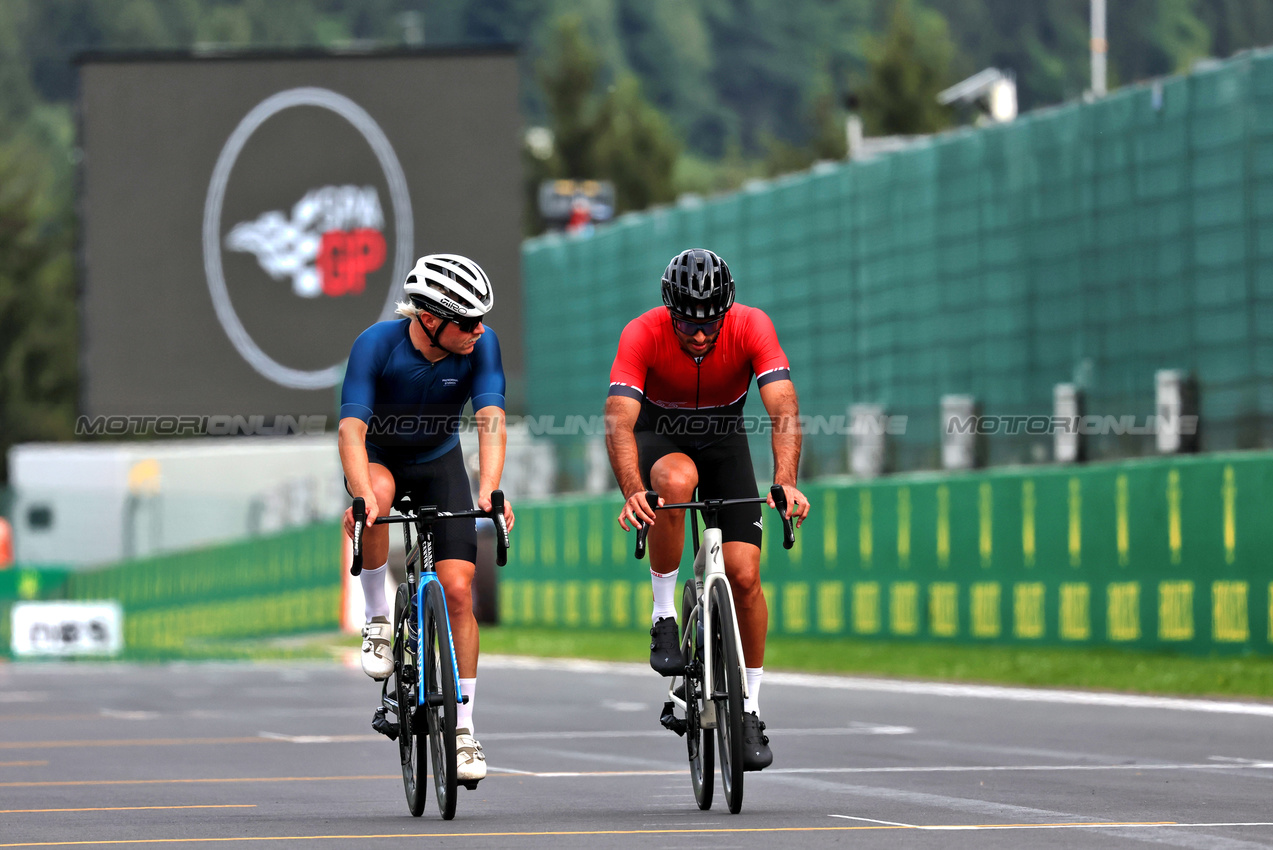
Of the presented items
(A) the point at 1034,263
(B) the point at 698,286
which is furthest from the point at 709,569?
→ (A) the point at 1034,263

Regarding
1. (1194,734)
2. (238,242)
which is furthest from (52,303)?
(1194,734)

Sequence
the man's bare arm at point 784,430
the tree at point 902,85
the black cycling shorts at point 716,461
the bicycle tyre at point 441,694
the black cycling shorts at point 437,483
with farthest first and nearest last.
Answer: the tree at point 902,85 → the black cycling shorts at point 716,461 → the black cycling shorts at point 437,483 → the man's bare arm at point 784,430 → the bicycle tyre at point 441,694

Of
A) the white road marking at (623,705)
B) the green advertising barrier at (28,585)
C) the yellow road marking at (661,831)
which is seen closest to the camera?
the yellow road marking at (661,831)

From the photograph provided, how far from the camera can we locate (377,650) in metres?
9.91

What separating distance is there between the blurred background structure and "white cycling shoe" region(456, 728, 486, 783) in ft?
34.2

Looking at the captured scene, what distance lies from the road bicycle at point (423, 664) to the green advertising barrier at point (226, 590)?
25076 millimetres

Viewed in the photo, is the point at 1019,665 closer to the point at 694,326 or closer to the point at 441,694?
the point at 694,326

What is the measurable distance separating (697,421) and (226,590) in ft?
115

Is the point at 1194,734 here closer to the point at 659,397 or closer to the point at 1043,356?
the point at 659,397

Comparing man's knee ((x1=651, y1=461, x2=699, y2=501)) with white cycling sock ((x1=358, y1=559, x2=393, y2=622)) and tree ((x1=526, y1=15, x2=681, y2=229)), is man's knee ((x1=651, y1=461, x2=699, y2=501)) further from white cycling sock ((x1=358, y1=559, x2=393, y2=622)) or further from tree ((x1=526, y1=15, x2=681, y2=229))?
tree ((x1=526, y1=15, x2=681, y2=229))

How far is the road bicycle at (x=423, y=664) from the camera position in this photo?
30.1 ft

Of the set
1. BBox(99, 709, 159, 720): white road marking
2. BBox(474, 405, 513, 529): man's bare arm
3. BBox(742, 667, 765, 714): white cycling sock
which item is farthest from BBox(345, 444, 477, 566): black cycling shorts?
BBox(99, 709, 159, 720): white road marking

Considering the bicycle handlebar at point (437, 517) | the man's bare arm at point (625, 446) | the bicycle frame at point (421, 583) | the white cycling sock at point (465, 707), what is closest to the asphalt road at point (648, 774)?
the white cycling sock at point (465, 707)

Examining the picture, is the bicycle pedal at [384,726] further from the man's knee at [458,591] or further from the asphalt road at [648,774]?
the man's knee at [458,591]
